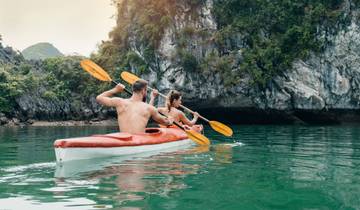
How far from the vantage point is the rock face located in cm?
2669

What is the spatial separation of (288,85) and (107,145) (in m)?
21.5

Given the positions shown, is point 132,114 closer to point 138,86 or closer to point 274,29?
point 138,86

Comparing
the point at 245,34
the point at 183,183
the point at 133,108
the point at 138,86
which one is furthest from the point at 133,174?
the point at 245,34

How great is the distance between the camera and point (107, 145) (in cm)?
733

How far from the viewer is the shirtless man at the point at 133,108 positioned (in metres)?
7.82

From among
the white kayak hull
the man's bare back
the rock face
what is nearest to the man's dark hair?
the man's bare back

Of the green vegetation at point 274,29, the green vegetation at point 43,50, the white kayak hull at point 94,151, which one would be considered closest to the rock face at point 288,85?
the green vegetation at point 274,29

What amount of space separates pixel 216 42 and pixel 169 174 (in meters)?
22.8

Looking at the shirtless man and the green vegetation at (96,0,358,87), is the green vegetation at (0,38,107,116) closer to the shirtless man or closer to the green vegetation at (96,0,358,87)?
the green vegetation at (96,0,358,87)

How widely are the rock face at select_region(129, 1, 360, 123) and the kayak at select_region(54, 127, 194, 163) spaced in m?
18.8

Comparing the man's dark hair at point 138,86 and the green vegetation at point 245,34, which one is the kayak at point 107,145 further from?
the green vegetation at point 245,34

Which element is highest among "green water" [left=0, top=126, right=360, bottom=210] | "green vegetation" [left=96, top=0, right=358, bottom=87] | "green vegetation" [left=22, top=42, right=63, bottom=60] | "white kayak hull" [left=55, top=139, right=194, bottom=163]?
"green vegetation" [left=22, top=42, right=63, bottom=60]

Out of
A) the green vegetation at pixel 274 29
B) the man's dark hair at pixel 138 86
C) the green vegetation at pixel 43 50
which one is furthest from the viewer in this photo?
the green vegetation at pixel 43 50

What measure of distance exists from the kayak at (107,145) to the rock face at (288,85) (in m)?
18.8
